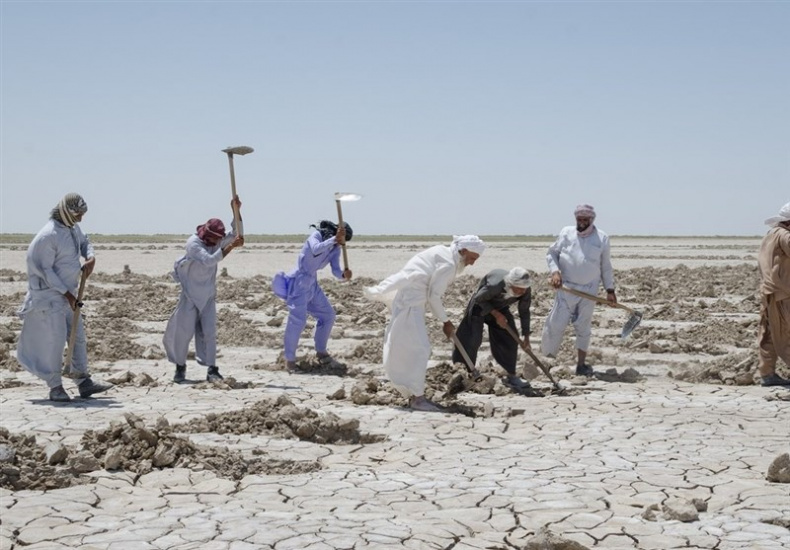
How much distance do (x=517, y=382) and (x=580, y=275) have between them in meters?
1.40

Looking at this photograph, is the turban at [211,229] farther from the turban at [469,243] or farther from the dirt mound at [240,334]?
the dirt mound at [240,334]

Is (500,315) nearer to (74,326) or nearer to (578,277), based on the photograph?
(578,277)

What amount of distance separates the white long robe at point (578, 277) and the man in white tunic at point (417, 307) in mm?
2072

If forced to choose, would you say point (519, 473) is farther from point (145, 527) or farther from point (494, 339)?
point (494, 339)

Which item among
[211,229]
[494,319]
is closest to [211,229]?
[211,229]

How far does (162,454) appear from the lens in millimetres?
6133

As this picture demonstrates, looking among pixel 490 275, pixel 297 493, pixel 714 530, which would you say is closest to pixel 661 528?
pixel 714 530

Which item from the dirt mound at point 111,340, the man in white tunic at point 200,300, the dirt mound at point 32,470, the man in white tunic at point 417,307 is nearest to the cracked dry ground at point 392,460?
the dirt mound at point 32,470

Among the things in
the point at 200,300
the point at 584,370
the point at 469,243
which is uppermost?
the point at 469,243

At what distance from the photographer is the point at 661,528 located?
5082mm

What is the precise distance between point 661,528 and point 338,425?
8.58 feet

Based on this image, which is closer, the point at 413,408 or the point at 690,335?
the point at 413,408

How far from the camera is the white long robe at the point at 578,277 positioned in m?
9.95

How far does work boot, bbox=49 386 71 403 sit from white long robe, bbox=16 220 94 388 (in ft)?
0.13
